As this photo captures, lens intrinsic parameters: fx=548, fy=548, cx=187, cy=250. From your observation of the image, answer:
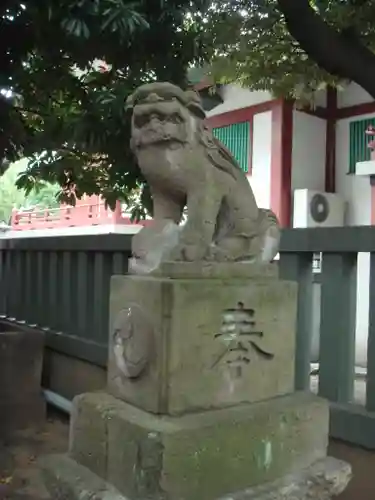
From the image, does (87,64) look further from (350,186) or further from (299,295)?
(350,186)

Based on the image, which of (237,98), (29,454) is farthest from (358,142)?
(29,454)

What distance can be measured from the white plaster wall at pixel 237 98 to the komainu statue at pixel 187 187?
7.07 metres

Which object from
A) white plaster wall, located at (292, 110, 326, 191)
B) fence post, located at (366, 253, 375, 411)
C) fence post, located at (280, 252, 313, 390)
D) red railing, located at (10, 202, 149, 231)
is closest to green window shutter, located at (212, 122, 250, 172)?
white plaster wall, located at (292, 110, 326, 191)

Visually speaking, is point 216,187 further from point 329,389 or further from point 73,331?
point 73,331

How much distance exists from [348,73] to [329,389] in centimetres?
238

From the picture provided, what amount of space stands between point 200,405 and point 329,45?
302 centimetres

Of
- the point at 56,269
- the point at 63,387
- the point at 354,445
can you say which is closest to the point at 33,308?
the point at 56,269

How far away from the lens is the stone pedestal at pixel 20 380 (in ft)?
14.7

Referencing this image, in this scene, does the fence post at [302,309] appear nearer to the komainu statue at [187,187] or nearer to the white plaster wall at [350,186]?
the komainu statue at [187,187]

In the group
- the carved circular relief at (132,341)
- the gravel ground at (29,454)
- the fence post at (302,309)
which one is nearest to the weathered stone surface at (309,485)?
the carved circular relief at (132,341)

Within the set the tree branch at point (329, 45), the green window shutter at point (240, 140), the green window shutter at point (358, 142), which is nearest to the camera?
the tree branch at point (329, 45)

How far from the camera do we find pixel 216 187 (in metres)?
2.16

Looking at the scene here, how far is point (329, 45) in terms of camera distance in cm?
397

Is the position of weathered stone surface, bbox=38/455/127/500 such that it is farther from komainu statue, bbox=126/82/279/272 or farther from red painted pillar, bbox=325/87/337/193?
red painted pillar, bbox=325/87/337/193
